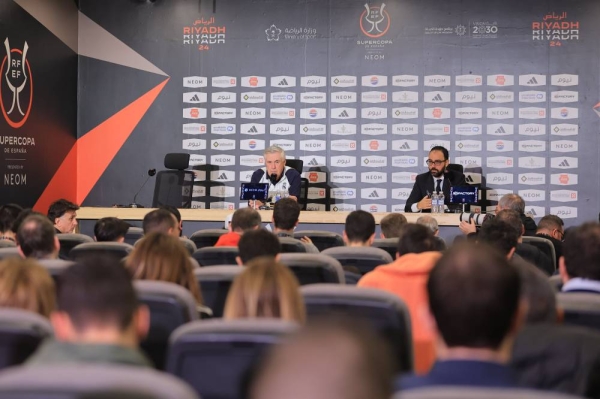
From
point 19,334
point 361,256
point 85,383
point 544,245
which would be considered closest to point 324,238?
point 544,245

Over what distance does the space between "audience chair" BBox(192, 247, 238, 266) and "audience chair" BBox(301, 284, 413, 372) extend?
176cm

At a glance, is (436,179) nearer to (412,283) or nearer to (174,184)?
(174,184)

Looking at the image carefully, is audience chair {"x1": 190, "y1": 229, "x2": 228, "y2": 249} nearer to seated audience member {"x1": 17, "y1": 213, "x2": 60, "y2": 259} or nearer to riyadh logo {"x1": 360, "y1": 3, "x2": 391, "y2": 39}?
seated audience member {"x1": 17, "y1": 213, "x2": 60, "y2": 259}

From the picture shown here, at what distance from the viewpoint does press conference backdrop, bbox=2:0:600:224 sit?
9.52 m

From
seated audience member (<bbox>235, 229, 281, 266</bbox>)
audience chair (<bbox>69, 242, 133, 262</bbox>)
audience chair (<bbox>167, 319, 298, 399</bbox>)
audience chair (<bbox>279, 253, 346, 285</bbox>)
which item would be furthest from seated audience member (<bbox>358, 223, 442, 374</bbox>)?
audience chair (<bbox>69, 242, 133, 262</bbox>)

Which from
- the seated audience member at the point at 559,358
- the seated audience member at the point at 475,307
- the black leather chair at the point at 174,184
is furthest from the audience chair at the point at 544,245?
the black leather chair at the point at 174,184

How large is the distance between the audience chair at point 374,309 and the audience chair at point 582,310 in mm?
491

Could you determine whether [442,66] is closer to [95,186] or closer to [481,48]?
[481,48]

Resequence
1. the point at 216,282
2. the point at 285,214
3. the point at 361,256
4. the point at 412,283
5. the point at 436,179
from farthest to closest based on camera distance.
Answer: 1. the point at 436,179
2. the point at 285,214
3. the point at 361,256
4. the point at 412,283
5. the point at 216,282

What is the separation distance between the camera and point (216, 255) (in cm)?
429

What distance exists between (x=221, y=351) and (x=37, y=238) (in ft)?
7.39

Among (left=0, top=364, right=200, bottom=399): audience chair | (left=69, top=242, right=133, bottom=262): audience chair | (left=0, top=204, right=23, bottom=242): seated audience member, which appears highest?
(left=0, top=204, right=23, bottom=242): seated audience member

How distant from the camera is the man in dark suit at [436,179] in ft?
Result: 28.4

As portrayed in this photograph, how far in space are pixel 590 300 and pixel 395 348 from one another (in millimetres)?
627
